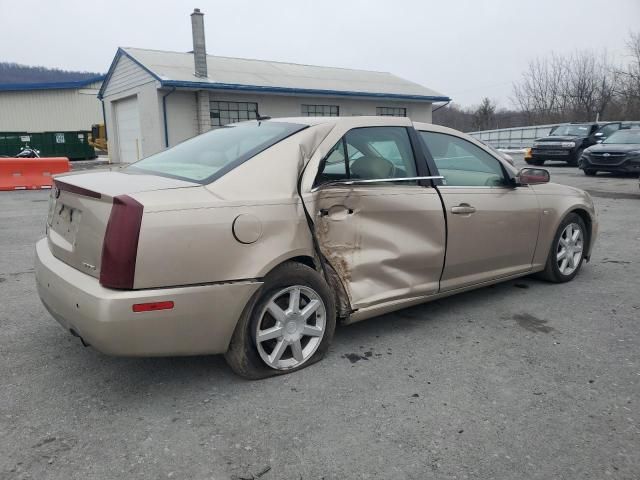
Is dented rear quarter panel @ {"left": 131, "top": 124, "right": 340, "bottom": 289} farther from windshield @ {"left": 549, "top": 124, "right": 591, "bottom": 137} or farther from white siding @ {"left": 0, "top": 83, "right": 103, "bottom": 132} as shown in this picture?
white siding @ {"left": 0, "top": 83, "right": 103, "bottom": 132}

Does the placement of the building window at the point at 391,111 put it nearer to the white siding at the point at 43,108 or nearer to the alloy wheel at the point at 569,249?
the alloy wheel at the point at 569,249

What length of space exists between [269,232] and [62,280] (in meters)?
1.11

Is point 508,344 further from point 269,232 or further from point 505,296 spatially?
point 269,232

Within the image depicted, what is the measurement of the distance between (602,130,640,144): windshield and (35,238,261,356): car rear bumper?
660 inches

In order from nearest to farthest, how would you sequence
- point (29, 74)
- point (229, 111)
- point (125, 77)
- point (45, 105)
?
point (229, 111), point (125, 77), point (45, 105), point (29, 74)

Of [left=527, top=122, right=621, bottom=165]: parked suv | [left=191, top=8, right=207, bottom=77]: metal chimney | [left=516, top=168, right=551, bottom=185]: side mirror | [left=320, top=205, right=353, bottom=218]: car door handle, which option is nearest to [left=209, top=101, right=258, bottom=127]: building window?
[left=191, top=8, right=207, bottom=77]: metal chimney

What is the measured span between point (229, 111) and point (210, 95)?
1.01 m

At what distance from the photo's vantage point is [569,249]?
491 centimetres

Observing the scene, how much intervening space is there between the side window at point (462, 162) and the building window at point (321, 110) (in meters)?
17.6

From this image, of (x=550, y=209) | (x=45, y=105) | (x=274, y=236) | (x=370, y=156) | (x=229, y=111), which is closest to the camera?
(x=274, y=236)

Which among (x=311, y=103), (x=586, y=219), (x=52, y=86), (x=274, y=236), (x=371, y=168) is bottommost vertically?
(x=586, y=219)

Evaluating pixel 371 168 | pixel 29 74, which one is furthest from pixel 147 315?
pixel 29 74

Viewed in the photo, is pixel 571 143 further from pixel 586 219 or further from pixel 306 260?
pixel 306 260

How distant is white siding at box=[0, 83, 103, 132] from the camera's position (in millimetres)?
40438
